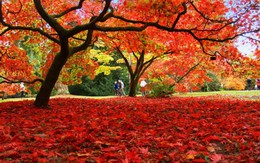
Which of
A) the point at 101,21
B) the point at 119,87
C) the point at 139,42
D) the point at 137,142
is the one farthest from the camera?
the point at 119,87

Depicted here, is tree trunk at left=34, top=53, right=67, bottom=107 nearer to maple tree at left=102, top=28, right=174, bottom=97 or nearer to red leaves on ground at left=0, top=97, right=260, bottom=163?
red leaves on ground at left=0, top=97, right=260, bottom=163

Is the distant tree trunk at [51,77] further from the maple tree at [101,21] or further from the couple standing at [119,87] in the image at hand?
the couple standing at [119,87]

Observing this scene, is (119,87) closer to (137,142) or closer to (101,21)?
(101,21)

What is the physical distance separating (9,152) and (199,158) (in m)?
2.53

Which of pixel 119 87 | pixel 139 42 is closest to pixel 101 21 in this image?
pixel 139 42

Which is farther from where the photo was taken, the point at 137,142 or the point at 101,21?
the point at 101,21

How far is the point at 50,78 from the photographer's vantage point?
9.56 m

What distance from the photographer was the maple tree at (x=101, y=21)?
892cm

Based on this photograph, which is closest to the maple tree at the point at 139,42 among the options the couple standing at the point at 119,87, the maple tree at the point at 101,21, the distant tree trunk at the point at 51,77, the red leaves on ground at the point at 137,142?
the maple tree at the point at 101,21

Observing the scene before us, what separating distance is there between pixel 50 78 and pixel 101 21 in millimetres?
2633

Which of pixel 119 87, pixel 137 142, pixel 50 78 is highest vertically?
pixel 50 78

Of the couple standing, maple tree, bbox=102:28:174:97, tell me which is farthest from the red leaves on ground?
the couple standing

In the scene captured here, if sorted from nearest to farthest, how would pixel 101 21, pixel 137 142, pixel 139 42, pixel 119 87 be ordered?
1. pixel 137 142
2. pixel 101 21
3. pixel 139 42
4. pixel 119 87

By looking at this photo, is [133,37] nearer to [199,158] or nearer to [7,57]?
[7,57]
